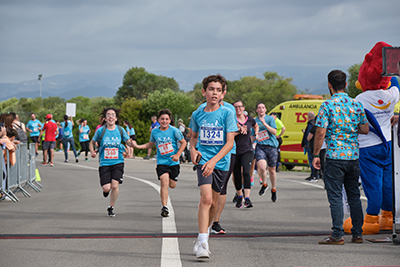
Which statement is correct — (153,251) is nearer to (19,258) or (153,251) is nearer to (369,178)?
(19,258)

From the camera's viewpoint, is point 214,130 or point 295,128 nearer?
point 214,130

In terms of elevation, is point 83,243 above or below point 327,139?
below

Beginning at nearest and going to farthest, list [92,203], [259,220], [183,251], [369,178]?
[183,251] → [369,178] → [259,220] → [92,203]

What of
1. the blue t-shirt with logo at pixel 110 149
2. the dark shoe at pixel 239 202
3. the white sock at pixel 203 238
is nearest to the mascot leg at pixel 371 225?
the white sock at pixel 203 238

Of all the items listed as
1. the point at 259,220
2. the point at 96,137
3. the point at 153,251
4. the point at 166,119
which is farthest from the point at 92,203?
the point at 153,251

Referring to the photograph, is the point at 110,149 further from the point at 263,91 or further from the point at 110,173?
the point at 263,91

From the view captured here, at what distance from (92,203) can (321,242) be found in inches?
220

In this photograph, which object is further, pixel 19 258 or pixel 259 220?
pixel 259 220

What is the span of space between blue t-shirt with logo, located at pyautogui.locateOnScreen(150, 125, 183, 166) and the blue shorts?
97.9 inches

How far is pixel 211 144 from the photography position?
19.2 ft

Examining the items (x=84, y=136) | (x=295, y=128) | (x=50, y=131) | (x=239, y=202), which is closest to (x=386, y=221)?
(x=239, y=202)

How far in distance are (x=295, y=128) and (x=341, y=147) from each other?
521 inches

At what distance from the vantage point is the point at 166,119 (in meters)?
8.98

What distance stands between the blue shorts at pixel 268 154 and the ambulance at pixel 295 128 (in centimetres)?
817
